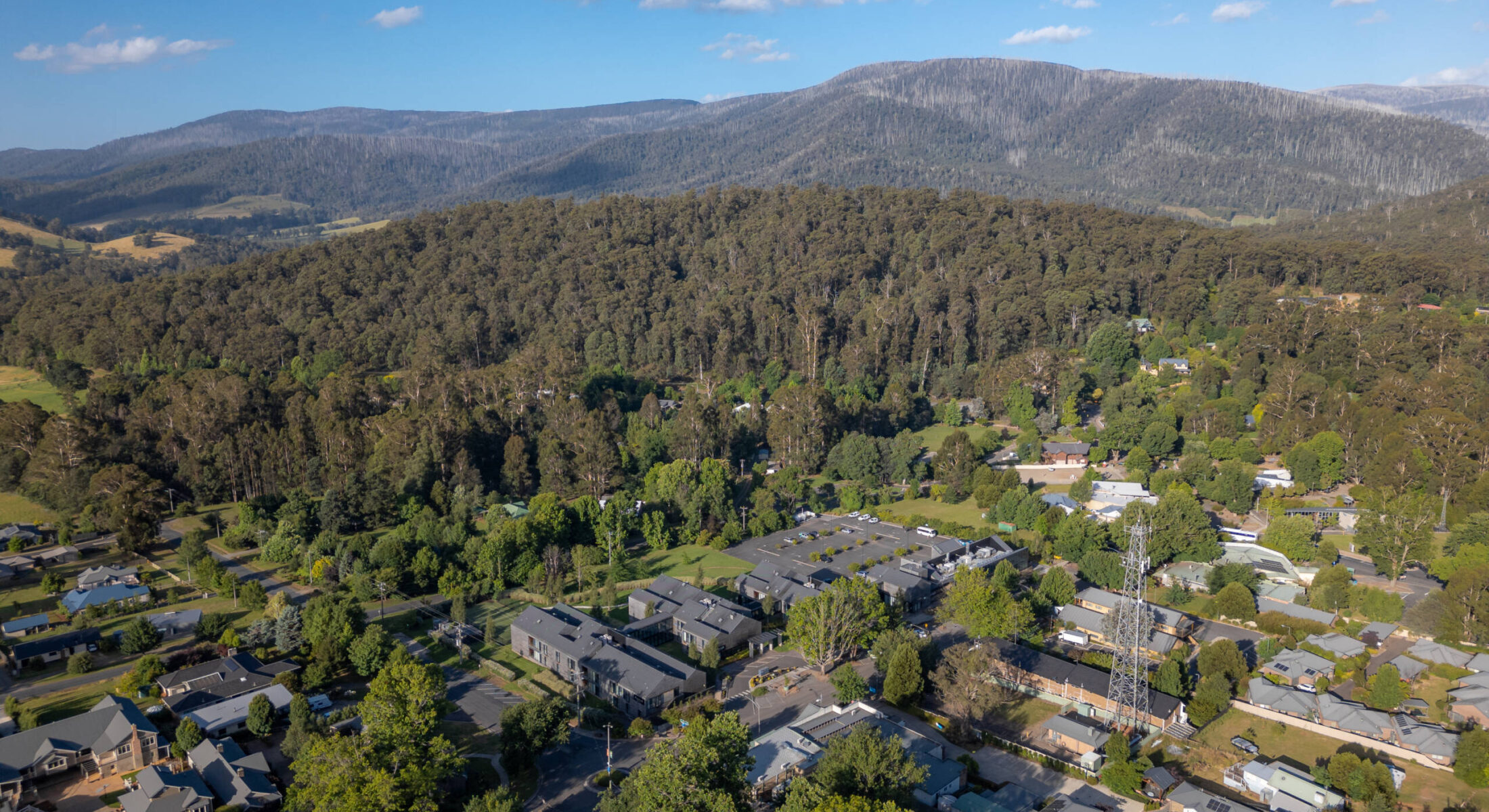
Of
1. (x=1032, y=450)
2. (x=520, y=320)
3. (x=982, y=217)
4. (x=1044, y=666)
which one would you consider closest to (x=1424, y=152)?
(x=982, y=217)

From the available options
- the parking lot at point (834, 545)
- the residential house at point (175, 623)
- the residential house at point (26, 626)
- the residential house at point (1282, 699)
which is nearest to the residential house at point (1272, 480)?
the parking lot at point (834, 545)

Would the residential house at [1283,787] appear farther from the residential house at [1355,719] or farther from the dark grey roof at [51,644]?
the dark grey roof at [51,644]

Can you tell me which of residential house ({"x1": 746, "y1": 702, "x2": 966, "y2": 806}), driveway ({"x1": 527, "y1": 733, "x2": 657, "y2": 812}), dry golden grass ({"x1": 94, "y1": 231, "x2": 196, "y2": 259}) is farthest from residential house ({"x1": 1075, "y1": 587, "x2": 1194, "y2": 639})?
dry golden grass ({"x1": 94, "y1": 231, "x2": 196, "y2": 259})

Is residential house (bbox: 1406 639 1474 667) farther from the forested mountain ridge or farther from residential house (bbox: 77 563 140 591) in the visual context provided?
residential house (bbox: 77 563 140 591)

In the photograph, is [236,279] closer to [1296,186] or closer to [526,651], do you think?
[526,651]

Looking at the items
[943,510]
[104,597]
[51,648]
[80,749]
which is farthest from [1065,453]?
[51,648]
